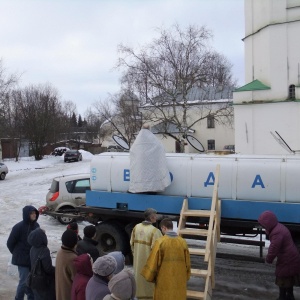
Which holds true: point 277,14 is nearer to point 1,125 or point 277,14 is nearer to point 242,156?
point 242,156

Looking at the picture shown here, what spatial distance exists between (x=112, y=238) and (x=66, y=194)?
4716 millimetres

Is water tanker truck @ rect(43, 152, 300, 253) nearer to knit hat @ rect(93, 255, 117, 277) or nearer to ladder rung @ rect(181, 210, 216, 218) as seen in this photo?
ladder rung @ rect(181, 210, 216, 218)

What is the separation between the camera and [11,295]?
25.3 ft

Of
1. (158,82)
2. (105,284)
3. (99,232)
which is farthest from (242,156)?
(158,82)

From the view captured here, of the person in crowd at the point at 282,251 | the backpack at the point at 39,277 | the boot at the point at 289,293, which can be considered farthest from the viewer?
the boot at the point at 289,293

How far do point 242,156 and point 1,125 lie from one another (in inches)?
1541

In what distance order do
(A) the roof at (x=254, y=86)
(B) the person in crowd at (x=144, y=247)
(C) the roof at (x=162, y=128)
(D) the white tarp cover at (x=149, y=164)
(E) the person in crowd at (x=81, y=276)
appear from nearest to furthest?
(E) the person in crowd at (x=81, y=276) → (B) the person in crowd at (x=144, y=247) → (D) the white tarp cover at (x=149, y=164) → (A) the roof at (x=254, y=86) → (C) the roof at (x=162, y=128)

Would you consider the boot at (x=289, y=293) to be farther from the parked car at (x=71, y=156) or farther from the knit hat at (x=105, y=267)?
the parked car at (x=71, y=156)

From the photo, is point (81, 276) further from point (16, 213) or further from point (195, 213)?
point (16, 213)

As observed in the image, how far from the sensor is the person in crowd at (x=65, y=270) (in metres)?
5.39

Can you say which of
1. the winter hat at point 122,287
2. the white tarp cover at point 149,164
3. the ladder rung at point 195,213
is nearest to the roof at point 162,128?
the white tarp cover at point 149,164

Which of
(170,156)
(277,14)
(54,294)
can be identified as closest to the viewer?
(54,294)

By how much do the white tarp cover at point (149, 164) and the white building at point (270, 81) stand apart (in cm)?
1747

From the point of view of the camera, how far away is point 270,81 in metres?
26.0
